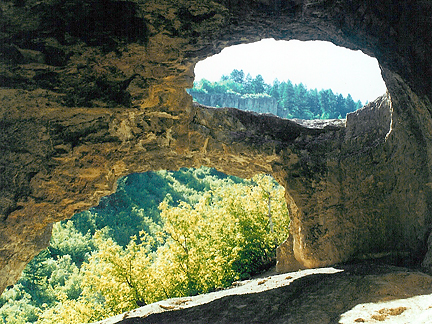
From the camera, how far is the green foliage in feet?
150

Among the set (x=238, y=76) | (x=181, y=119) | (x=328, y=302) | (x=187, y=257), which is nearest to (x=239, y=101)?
(x=238, y=76)

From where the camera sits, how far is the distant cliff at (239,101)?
56188 mm

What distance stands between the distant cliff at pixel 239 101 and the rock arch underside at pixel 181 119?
1935 inches

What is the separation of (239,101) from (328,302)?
57.5m

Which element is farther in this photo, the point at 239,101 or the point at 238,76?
the point at 238,76

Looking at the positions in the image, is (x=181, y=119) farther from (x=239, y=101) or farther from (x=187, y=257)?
(x=239, y=101)

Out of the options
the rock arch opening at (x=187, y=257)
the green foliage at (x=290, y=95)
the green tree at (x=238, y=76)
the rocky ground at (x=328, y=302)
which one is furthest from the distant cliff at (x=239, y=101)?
the rocky ground at (x=328, y=302)

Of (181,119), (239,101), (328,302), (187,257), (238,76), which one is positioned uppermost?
(238,76)

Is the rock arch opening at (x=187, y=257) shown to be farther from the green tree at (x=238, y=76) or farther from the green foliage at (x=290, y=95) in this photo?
the green tree at (x=238, y=76)

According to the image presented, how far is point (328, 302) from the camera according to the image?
182 inches

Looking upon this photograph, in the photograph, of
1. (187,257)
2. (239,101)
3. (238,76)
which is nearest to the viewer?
(187,257)

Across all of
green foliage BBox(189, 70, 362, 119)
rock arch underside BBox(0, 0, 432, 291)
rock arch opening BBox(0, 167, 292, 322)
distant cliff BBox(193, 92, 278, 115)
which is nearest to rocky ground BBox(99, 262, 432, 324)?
rock arch underside BBox(0, 0, 432, 291)

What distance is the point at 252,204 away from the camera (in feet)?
58.9

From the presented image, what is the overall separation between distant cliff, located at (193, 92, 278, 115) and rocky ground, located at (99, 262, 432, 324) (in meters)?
51.0
